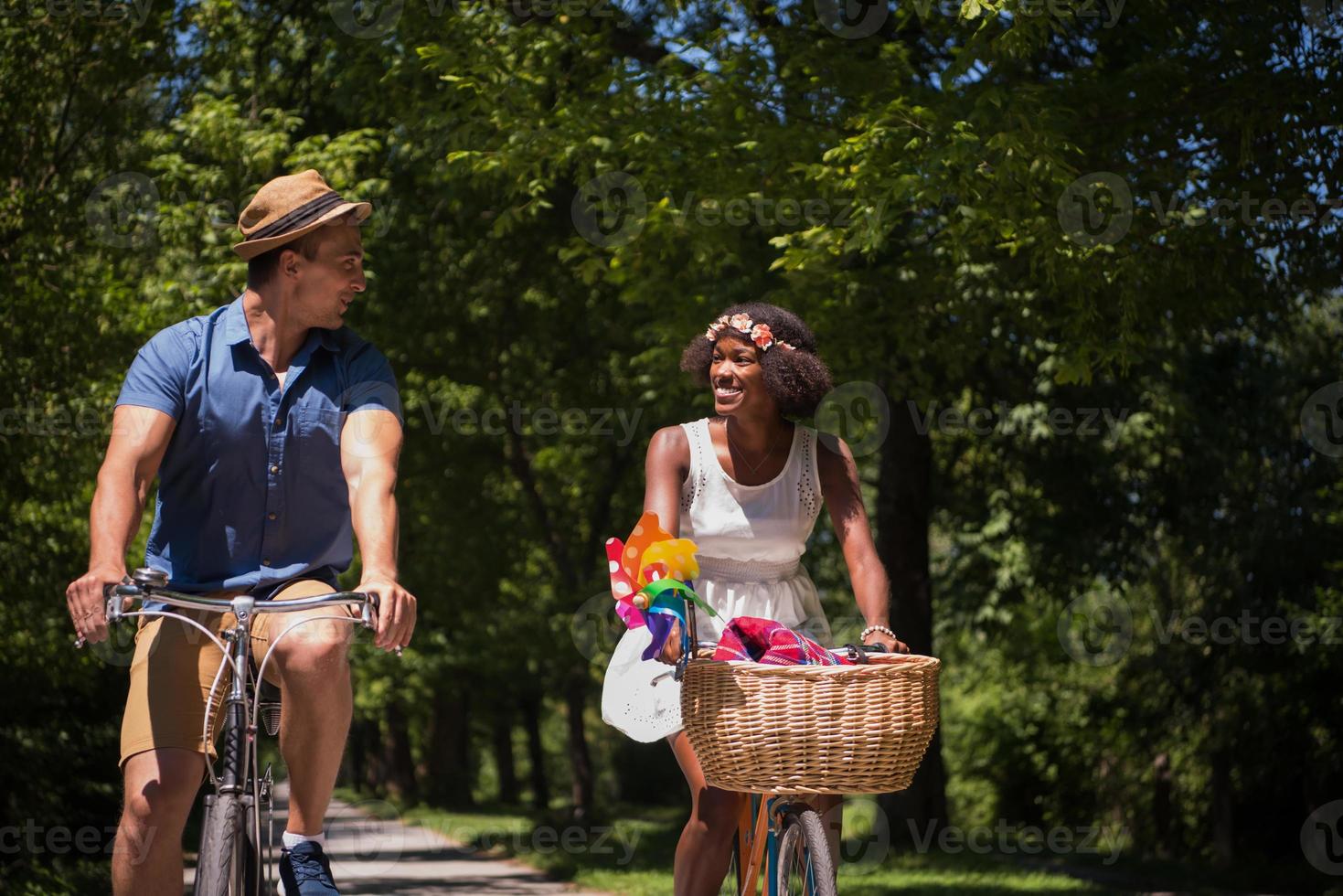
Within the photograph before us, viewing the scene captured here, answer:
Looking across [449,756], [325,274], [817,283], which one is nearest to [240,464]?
[325,274]

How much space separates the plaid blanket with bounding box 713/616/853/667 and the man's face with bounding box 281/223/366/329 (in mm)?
1310

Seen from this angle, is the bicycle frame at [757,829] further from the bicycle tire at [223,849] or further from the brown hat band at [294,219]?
the brown hat band at [294,219]

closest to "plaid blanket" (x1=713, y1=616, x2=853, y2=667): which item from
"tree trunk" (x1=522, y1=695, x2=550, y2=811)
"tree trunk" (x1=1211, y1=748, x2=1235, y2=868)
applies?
"tree trunk" (x1=1211, y1=748, x2=1235, y2=868)

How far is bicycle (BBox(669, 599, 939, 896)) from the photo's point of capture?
381 centimetres

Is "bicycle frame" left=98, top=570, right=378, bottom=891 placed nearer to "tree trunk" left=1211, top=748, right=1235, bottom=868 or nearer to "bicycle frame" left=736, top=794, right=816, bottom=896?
"bicycle frame" left=736, top=794, right=816, bottom=896

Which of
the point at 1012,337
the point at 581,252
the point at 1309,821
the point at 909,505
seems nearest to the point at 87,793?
the point at 581,252

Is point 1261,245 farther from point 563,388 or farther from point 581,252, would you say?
point 563,388

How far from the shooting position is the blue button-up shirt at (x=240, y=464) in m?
3.77

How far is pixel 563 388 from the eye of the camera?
2041 centimetres

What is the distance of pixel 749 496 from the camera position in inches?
185

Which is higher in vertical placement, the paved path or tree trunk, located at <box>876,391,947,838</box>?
tree trunk, located at <box>876,391,947,838</box>

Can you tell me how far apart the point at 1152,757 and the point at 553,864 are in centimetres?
775

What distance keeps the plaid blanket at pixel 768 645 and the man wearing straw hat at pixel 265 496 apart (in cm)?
98

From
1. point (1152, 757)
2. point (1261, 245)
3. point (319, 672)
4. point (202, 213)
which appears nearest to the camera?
point (319, 672)
